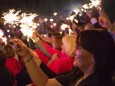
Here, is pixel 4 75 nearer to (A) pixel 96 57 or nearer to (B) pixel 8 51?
(B) pixel 8 51

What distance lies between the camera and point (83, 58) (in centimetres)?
209

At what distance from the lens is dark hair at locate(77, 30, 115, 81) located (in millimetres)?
1972

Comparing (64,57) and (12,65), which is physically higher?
(64,57)

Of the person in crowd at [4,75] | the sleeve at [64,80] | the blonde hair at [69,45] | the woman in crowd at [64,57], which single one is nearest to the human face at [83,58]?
the sleeve at [64,80]

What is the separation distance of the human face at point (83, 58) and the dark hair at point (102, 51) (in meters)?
0.04

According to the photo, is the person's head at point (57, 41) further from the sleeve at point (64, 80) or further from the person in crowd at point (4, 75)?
the sleeve at point (64, 80)

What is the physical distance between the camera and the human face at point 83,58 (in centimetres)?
206

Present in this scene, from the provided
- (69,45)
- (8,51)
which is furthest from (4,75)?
(69,45)

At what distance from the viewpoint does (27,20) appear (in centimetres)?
423

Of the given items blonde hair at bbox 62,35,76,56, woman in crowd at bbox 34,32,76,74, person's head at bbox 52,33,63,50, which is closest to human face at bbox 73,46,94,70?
woman in crowd at bbox 34,32,76,74

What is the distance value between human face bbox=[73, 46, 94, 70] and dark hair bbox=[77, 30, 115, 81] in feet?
0.14

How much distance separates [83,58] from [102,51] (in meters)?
0.17

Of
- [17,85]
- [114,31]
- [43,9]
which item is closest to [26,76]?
[17,85]

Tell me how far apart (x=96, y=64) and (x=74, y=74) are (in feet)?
1.33
